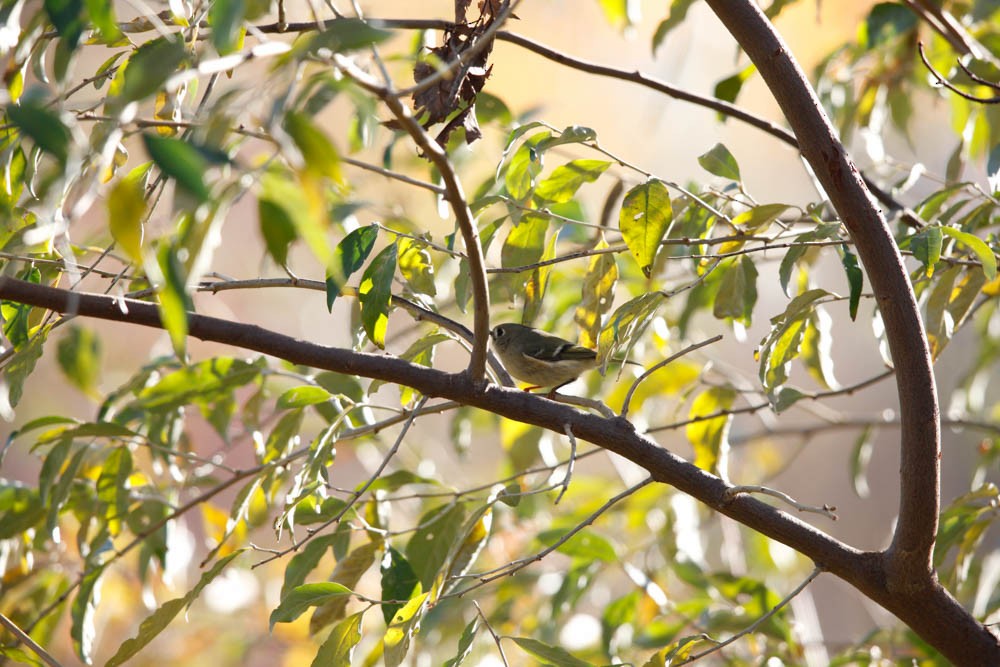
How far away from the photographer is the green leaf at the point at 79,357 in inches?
72.3

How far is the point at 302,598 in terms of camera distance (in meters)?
1.39

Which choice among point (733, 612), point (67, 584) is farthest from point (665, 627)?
point (67, 584)

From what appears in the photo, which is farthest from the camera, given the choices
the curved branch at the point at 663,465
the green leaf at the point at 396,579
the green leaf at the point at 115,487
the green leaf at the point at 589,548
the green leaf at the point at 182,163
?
the green leaf at the point at 589,548

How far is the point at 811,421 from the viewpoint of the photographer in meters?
6.44

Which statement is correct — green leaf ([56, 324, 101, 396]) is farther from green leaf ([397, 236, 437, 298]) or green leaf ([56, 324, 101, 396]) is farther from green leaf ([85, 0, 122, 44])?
green leaf ([85, 0, 122, 44])

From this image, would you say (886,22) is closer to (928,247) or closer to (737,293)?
(737,293)

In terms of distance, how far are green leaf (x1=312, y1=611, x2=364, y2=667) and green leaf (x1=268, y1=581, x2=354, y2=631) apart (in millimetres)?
47

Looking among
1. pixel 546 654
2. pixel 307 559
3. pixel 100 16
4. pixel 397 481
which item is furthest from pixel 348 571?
pixel 100 16

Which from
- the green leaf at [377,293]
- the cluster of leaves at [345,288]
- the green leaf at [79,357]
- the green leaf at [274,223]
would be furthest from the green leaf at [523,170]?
the green leaf at [79,357]

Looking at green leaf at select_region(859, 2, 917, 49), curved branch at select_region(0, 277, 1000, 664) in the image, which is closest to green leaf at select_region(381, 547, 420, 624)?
curved branch at select_region(0, 277, 1000, 664)

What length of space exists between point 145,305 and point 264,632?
2.57 metres

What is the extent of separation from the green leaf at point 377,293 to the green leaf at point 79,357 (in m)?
0.82

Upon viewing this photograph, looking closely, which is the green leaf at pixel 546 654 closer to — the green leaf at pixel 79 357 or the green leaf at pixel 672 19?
the green leaf at pixel 79 357

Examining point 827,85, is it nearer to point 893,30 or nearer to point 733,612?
point 893,30
